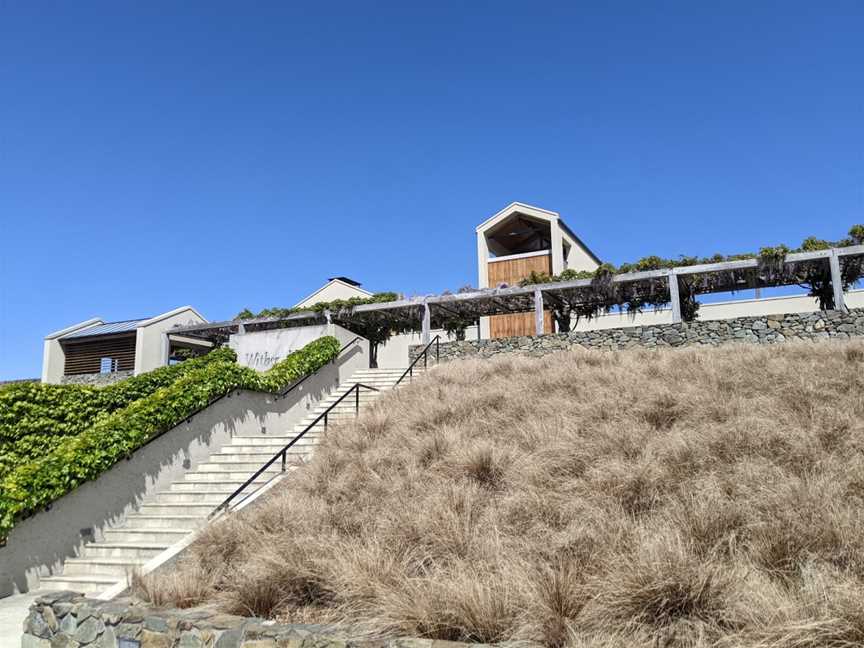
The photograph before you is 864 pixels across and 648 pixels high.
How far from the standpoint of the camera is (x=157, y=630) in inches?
187

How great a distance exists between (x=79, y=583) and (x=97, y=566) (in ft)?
1.28

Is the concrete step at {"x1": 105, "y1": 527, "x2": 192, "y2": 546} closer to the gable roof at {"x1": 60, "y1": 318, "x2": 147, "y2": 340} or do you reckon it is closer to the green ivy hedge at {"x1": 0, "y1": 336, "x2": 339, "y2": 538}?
the green ivy hedge at {"x1": 0, "y1": 336, "x2": 339, "y2": 538}

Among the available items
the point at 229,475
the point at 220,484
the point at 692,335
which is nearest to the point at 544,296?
the point at 692,335

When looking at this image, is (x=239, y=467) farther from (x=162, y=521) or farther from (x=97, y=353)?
(x=97, y=353)

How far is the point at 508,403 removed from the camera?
9344mm

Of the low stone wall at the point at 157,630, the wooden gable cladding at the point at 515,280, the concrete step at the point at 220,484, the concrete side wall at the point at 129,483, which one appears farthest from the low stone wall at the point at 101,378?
the low stone wall at the point at 157,630

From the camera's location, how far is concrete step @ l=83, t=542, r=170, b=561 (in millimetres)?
7863

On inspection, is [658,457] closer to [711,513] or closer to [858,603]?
[711,513]

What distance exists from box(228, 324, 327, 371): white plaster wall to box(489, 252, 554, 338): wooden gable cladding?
6.84 meters

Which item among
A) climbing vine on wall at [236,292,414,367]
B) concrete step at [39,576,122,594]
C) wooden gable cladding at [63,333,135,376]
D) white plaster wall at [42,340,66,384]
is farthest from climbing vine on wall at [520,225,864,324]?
white plaster wall at [42,340,66,384]

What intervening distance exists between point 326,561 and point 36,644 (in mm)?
2827

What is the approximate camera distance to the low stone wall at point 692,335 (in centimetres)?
1378

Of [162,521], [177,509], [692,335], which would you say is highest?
[692,335]

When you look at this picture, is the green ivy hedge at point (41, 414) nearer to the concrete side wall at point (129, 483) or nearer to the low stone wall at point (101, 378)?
the concrete side wall at point (129, 483)
